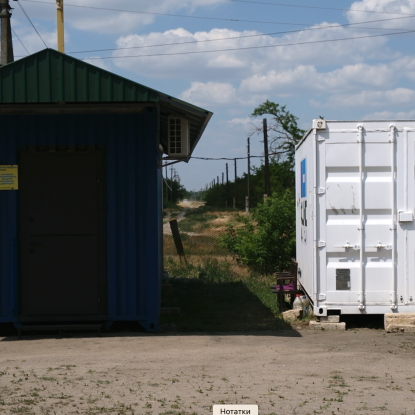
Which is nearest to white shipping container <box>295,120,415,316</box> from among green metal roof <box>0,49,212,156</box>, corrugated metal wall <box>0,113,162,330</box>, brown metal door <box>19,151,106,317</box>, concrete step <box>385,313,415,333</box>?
concrete step <box>385,313,415,333</box>

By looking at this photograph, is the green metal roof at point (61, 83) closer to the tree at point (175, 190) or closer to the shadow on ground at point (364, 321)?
the shadow on ground at point (364, 321)

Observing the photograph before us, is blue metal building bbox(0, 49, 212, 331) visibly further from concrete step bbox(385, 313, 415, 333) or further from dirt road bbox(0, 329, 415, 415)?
concrete step bbox(385, 313, 415, 333)

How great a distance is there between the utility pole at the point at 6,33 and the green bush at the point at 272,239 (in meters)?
8.19

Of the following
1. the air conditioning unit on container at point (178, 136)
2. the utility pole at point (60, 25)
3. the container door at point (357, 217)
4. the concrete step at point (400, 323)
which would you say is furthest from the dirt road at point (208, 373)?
the utility pole at point (60, 25)

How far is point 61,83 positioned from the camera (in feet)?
28.9

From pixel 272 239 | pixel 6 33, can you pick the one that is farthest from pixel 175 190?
pixel 272 239

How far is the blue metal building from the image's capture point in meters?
9.48

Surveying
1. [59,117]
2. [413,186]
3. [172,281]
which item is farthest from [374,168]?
[172,281]

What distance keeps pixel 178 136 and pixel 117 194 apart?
143 cm

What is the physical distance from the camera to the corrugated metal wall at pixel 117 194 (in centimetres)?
948

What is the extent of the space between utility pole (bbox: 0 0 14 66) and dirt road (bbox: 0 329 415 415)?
1217 cm

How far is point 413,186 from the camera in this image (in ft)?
32.1

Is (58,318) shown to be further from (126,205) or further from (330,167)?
(330,167)

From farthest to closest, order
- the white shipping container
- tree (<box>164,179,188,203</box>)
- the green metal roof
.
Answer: tree (<box>164,179,188,203</box>)
the white shipping container
the green metal roof
